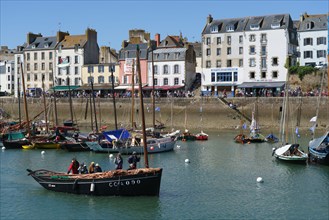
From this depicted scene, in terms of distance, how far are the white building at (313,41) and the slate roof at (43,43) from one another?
39.3 m

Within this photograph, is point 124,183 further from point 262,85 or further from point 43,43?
point 43,43

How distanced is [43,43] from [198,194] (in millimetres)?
69455

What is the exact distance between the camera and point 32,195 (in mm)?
28750

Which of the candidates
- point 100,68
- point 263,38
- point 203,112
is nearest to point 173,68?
point 100,68

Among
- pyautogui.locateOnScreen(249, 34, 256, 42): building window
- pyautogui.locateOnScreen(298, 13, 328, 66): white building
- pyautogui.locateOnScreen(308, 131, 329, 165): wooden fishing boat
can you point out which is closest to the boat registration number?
pyautogui.locateOnScreen(308, 131, 329, 165): wooden fishing boat

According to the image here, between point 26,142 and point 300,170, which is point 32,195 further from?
point 26,142

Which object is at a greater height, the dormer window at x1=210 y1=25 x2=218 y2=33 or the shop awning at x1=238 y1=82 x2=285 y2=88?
the dormer window at x1=210 y1=25 x2=218 y2=33

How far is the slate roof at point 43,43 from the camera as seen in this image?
9169cm

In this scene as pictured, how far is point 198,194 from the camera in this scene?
28.3m

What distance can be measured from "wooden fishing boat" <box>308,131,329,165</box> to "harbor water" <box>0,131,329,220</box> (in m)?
0.50

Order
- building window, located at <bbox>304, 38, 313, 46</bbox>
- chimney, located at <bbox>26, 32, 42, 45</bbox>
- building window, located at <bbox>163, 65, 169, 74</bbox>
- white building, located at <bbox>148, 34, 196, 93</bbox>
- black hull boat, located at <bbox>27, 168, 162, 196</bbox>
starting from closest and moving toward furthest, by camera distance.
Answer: black hull boat, located at <bbox>27, 168, 162, 196</bbox> < building window, located at <bbox>304, 38, 313, 46</bbox> < white building, located at <bbox>148, 34, 196, 93</bbox> < building window, located at <bbox>163, 65, 169, 74</bbox> < chimney, located at <bbox>26, 32, 42, 45</bbox>

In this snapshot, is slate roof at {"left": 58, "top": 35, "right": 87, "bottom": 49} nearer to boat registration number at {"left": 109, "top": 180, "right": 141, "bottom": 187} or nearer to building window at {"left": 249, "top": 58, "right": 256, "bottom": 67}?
building window at {"left": 249, "top": 58, "right": 256, "bottom": 67}

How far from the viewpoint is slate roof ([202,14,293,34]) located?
7375 centimetres

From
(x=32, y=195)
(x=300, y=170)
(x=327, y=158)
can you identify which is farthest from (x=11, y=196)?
(x=327, y=158)
